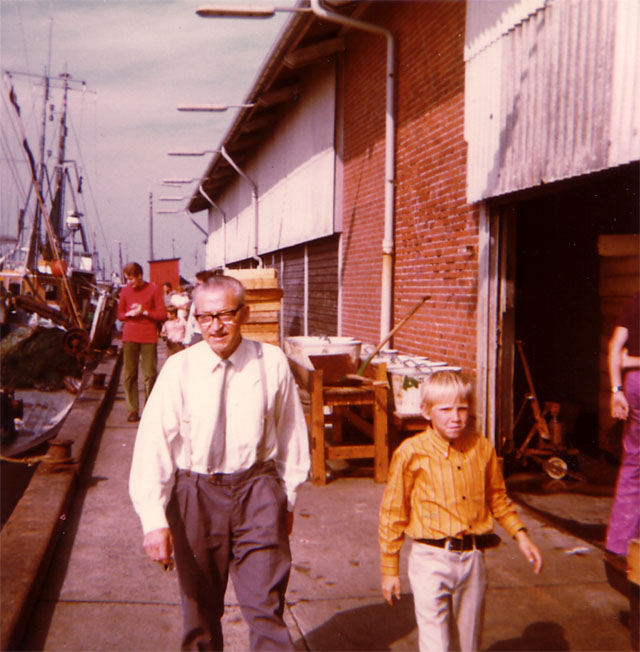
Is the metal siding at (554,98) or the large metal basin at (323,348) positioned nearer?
the metal siding at (554,98)

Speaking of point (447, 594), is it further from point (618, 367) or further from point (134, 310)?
point (134, 310)

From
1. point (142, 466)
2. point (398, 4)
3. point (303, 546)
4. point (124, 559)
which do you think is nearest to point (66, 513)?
point (124, 559)

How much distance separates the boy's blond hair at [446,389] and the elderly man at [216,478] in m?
0.64

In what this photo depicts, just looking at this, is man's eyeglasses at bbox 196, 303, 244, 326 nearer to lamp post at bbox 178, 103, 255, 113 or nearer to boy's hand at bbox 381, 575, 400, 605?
boy's hand at bbox 381, 575, 400, 605

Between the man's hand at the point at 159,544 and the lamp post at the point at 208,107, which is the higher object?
the lamp post at the point at 208,107

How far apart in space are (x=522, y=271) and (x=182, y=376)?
6.11 metres

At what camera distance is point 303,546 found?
5176 mm

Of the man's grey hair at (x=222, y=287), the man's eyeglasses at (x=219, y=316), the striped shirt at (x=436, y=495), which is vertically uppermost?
the man's grey hair at (x=222, y=287)

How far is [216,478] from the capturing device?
2854 mm

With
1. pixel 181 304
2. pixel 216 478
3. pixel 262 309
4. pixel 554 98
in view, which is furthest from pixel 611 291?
pixel 181 304

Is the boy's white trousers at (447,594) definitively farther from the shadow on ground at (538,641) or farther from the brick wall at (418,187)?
the brick wall at (418,187)

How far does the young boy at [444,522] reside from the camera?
2777 millimetres

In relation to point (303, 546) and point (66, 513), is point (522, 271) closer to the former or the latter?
point (303, 546)

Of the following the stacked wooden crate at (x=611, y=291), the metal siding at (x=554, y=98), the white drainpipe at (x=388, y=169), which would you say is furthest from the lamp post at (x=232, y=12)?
the stacked wooden crate at (x=611, y=291)
